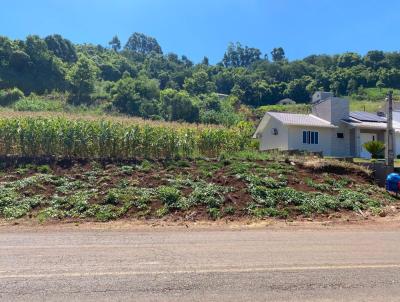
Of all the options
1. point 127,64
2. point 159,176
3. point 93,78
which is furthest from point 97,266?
point 127,64

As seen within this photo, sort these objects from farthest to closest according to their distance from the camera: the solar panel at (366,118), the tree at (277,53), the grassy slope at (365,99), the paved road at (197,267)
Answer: the tree at (277,53)
the grassy slope at (365,99)
the solar panel at (366,118)
the paved road at (197,267)

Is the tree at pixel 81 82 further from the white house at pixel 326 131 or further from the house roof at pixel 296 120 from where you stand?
the white house at pixel 326 131

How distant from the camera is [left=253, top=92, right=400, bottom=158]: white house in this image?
1369 inches

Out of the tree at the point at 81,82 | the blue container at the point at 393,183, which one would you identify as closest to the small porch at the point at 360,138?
the blue container at the point at 393,183

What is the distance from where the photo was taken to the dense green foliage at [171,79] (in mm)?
69562

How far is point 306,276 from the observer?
719 cm

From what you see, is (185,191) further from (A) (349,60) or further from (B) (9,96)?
(A) (349,60)

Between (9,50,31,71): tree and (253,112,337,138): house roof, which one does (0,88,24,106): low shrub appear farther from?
(253,112,337,138): house roof

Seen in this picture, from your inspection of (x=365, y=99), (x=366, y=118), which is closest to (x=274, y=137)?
(x=366, y=118)

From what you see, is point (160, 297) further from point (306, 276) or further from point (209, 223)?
point (209, 223)

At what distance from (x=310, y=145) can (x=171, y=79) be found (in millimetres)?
74162

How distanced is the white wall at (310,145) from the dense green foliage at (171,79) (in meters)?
21.4

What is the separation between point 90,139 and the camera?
20.9 meters

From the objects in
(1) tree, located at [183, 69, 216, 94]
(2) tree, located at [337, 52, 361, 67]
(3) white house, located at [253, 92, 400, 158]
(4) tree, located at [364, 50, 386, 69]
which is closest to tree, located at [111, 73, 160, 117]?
(1) tree, located at [183, 69, 216, 94]
